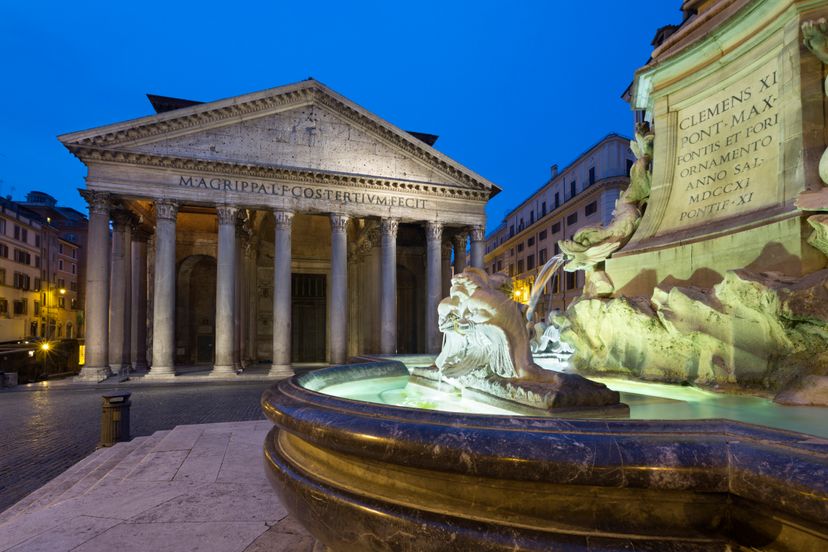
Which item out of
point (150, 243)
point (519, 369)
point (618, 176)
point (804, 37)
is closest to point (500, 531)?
point (519, 369)

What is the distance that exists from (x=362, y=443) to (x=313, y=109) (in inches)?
845

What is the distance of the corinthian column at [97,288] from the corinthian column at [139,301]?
3.60 metres

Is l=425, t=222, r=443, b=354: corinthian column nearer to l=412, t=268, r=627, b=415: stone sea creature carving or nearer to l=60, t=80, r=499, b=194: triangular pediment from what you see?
l=60, t=80, r=499, b=194: triangular pediment

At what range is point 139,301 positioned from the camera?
2227 centimetres

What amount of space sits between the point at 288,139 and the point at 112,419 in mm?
15876

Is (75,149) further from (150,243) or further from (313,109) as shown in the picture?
(313,109)

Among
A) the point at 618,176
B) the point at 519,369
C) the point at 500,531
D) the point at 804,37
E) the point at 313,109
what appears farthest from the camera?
the point at 618,176

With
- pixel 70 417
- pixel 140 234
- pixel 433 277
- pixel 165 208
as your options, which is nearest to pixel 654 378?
pixel 70 417

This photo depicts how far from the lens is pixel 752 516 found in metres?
1.56

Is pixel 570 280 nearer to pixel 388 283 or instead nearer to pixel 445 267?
pixel 445 267

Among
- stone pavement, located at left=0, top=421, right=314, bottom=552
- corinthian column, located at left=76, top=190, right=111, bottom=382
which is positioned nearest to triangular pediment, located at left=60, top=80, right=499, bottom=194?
corinthian column, located at left=76, top=190, right=111, bottom=382

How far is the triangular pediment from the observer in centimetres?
1872

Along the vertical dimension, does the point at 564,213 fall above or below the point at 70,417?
above

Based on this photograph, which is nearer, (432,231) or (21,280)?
(432,231)
